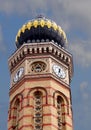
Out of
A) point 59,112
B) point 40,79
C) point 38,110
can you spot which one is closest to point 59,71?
point 40,79

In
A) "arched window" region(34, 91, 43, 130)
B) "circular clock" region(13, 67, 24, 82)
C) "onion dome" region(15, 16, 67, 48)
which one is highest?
"onion dome" region(15, 16, 67, 48)

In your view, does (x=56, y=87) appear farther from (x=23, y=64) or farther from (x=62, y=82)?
(x=23, y=64)

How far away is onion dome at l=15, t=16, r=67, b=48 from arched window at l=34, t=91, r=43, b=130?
4303mm

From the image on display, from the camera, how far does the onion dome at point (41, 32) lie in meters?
30.0

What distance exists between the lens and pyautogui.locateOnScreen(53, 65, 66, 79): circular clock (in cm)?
2879

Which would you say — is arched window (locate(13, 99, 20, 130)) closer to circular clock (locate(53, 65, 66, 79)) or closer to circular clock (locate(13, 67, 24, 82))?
circular clock (locate(13, 67, 24, 82))

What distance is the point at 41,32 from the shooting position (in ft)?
98.2

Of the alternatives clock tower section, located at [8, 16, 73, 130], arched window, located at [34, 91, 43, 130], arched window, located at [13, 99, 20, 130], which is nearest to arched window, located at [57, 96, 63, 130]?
clock tower section, located at [8, 16, 73, 130]

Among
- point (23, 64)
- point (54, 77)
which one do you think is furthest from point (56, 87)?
point (23, 64)

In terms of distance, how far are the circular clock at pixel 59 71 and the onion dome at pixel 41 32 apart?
2.10 metres

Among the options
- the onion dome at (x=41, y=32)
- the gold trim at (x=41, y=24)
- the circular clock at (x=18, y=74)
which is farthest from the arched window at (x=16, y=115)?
the gold trim at (x=41, y=24)

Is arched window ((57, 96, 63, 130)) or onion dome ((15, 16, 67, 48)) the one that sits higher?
onion dome ((15, 16, 67, 48))

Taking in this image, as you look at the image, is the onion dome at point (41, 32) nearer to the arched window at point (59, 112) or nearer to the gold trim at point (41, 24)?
the gold trim at point (41, 24)

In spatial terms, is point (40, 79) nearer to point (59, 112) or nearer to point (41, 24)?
point (59, 112)
